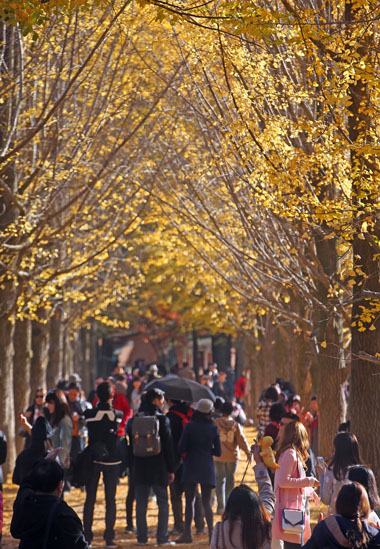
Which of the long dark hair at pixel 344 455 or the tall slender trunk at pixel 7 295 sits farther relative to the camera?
the tall slender trunk at pixel 7 295

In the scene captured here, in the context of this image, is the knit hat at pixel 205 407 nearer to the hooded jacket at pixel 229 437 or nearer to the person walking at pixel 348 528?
the hooded jacket at pixel 229 437

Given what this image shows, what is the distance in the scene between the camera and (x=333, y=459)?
958cm

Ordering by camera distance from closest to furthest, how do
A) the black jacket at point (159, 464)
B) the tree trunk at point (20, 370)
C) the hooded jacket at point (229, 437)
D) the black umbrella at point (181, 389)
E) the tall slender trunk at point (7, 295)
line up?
the black jacket at point (159, 464) < the hooded jacket at point (229, 437) < the black umbrella at point (181, 389) < the tall slender trunk at point (7, 295) < the tree trunk at point (20, 370)

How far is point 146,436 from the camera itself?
42.3ft

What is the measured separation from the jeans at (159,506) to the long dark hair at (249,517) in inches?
257

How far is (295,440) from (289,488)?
460mm

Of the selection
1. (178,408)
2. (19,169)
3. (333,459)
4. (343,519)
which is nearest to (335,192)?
(178,408)

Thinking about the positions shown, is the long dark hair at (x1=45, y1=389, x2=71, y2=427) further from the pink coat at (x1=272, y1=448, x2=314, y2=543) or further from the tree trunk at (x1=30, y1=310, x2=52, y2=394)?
the tree trunk at (x1=30, y1=310, x2=52, y2=394)

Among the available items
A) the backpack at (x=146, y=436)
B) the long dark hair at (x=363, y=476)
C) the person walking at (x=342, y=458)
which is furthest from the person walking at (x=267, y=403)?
the long dark hair at (x=363, y=476)

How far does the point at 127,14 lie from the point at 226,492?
7.65 m

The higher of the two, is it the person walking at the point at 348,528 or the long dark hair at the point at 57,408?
the long dark hair at the point at 57,408

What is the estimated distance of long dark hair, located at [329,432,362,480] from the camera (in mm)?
9408

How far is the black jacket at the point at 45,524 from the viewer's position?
21.6ft

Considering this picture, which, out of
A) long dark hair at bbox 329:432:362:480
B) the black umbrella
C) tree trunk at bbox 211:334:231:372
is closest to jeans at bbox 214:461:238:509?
the black umbrella
